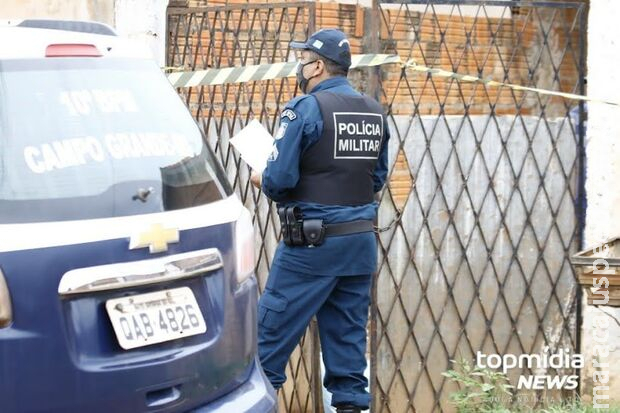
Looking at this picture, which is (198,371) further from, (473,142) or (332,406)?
(473,142)

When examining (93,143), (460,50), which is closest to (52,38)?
(93,143)

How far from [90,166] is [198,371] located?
737 mm

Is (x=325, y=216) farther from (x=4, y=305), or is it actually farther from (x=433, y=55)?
(x=433, y=55)

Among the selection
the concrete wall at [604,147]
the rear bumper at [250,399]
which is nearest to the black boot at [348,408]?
the rear bumper at [250,399]

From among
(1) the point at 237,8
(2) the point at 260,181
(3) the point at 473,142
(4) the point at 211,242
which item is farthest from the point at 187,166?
(3) the point at 473,142

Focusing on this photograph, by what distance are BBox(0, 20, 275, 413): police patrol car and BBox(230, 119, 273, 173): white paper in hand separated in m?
1.35

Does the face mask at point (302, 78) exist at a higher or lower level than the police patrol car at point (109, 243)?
higher

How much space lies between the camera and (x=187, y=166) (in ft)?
12.9

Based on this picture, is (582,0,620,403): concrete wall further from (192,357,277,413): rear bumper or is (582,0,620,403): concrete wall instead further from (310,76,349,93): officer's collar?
(192,357,277,413): rear bumper

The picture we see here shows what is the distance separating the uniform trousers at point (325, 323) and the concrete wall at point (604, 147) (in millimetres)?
1820

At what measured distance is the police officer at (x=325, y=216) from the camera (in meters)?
5.29

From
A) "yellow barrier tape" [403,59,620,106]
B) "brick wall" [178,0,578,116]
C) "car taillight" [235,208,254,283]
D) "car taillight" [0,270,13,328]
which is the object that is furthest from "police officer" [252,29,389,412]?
"brick wall" [178,0,578,116]

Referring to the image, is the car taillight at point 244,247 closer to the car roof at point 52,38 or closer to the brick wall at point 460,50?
the car roof at point 52,38

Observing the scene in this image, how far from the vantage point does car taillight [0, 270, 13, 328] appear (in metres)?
3.27
